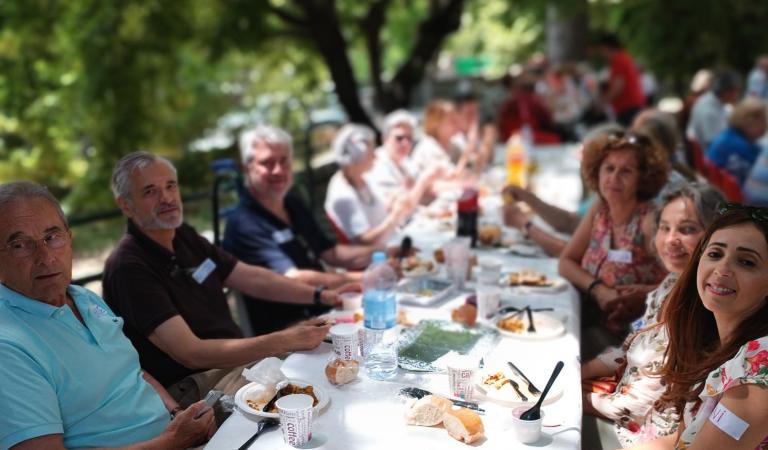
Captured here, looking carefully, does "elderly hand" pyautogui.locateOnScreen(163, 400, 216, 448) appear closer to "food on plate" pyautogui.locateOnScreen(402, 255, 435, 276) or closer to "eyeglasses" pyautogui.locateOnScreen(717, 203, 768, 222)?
"food on plate" pyautogui.locateOnScreen(402, 255, 435, 276)

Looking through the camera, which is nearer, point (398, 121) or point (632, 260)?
point (632, 260)

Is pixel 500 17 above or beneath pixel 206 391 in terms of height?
above

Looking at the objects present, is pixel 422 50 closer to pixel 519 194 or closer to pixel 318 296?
pixel 519 194

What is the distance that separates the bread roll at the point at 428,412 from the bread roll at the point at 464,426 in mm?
23

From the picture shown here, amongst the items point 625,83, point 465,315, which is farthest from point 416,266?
point 625,83

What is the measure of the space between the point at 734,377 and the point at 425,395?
2.74ft

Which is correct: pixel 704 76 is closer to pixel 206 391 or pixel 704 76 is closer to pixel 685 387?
pixel 685 387

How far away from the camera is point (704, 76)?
25.6 ft

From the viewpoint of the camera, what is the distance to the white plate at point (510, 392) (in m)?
1.88

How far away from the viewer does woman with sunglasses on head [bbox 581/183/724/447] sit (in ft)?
7.00

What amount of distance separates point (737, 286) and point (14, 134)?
10.0m

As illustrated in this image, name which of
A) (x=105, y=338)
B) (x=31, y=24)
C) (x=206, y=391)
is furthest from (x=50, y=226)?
(x=31, y=24)

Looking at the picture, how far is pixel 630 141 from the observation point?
3.07 meters

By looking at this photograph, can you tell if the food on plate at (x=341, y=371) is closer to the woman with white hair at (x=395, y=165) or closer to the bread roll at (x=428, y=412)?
the bread roll at (x=428, y=412)
